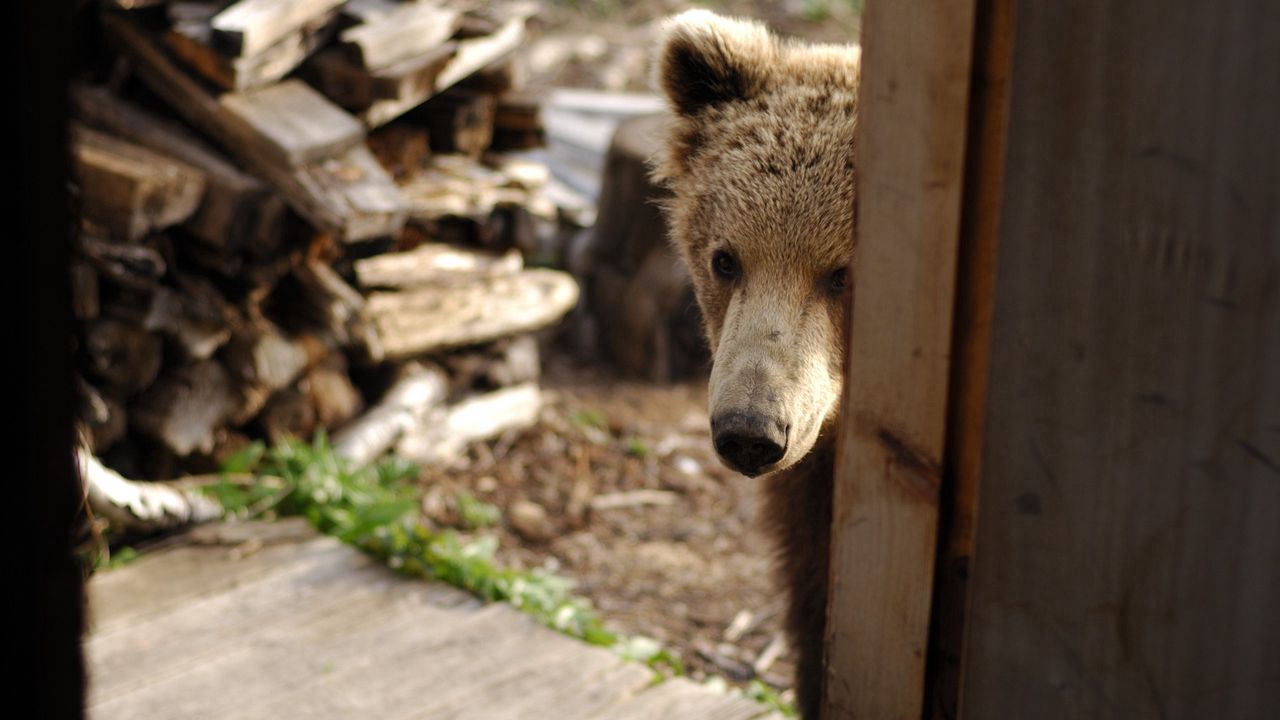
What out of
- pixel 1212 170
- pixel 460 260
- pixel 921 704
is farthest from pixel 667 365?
pixel 1212 170

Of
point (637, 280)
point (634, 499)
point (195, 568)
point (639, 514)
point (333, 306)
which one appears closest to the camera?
point (195, 568)

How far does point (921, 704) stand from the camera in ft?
5.41

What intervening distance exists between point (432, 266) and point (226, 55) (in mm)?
1457

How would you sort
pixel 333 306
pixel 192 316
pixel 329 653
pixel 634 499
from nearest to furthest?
pixel 329 653, pixel 192 316, pixel 333 306, pixel 634 499

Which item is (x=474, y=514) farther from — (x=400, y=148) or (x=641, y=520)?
(x=400, y=148)

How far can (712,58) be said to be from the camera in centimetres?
319

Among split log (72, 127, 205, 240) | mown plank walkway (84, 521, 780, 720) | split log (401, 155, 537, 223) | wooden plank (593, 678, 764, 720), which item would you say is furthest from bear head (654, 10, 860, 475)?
split log (72, 127, 205, 240)

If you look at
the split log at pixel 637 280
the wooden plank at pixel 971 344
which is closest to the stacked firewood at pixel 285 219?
the split log at pixel 637 280

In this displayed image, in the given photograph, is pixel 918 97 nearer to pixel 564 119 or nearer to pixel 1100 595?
pixel 1100 595

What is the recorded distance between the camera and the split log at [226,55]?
4.26m

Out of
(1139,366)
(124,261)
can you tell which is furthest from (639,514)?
(1139,366)

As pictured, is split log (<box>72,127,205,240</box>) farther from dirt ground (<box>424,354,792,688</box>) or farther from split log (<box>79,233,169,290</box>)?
dirt ground (<box>424,354,792,688</box>)

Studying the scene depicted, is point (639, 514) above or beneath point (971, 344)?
beneath

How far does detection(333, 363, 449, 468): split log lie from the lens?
501 centimetres
